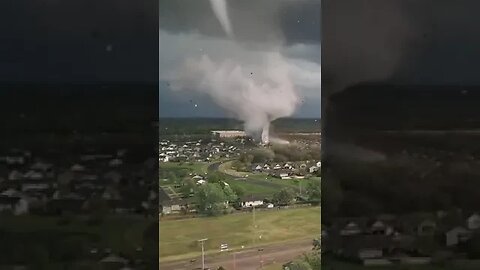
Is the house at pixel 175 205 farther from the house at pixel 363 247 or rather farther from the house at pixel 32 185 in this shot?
the house at pixel 363 247

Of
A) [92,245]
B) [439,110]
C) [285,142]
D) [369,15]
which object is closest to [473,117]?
[439,110]

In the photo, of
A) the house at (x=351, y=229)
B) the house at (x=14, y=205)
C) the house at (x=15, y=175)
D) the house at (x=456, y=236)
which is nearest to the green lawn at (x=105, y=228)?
the house at (x=14, y=205)

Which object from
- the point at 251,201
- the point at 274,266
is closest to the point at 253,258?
the point at 274,266

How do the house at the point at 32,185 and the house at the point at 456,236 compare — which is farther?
the house at the point at 456,236

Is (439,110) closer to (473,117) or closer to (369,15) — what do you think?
(473,117)

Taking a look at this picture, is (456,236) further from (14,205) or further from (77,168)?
(14,205)

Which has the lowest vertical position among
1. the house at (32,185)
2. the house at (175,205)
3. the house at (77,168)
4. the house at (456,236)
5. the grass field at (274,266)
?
the grass field at (274,266)

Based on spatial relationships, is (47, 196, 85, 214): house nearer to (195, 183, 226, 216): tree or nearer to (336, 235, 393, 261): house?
(195, 183, 226, 216): tree
